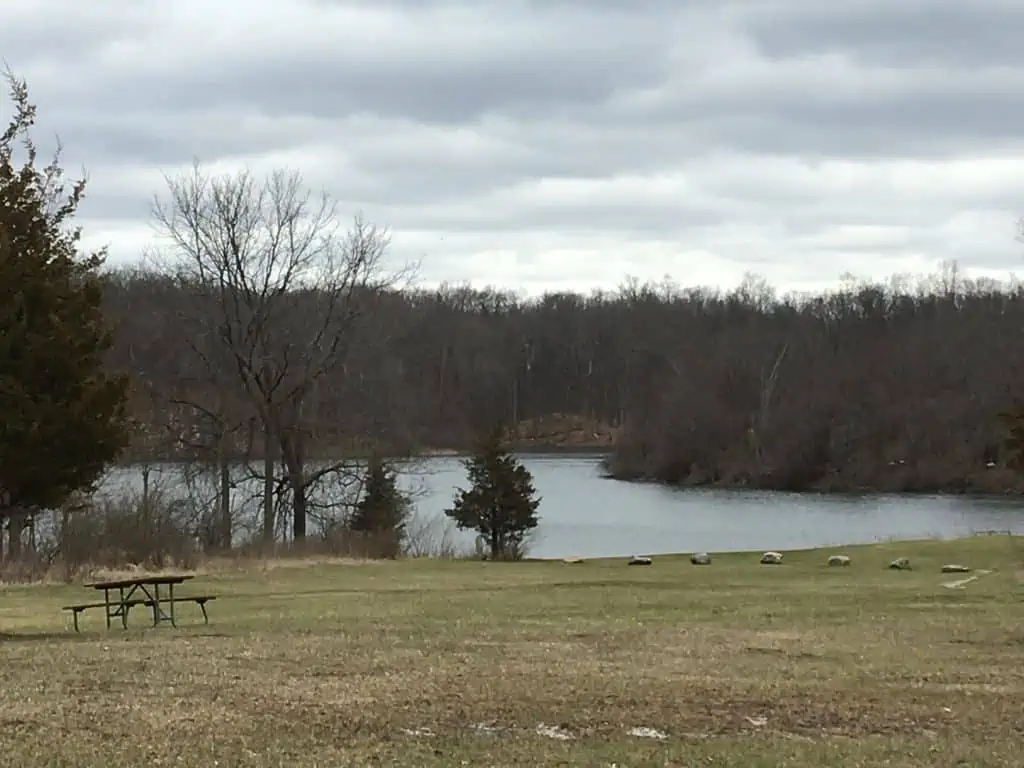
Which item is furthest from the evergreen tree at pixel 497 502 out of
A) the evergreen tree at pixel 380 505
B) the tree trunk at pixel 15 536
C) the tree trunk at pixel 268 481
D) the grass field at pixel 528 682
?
the grass field at pixel 528 682

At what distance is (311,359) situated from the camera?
42156 mm

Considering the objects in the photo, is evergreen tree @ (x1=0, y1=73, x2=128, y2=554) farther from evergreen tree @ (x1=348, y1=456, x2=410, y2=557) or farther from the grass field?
evergreen tree @ (x1=348, y1=456, x2=410, y2=557)

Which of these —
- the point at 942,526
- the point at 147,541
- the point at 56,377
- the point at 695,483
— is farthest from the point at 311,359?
the point at 695,483

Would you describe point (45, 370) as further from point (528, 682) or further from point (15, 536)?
point (15, 536)

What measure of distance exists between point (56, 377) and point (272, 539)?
21.3 m

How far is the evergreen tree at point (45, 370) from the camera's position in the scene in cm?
1410

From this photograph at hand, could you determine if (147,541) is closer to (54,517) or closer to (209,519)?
(54,517)

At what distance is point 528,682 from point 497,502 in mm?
28838

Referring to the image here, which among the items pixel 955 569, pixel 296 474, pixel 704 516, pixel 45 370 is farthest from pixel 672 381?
pixel 45 370

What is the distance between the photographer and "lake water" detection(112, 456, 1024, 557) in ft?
142

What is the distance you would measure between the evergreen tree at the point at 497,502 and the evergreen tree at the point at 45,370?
24563 mm

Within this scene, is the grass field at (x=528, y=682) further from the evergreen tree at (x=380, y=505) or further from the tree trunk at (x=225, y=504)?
the evergreen tree at (x=380, y=505)

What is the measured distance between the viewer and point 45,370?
1448 cm

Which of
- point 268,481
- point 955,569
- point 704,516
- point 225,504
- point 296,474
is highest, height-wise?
point 296,474
